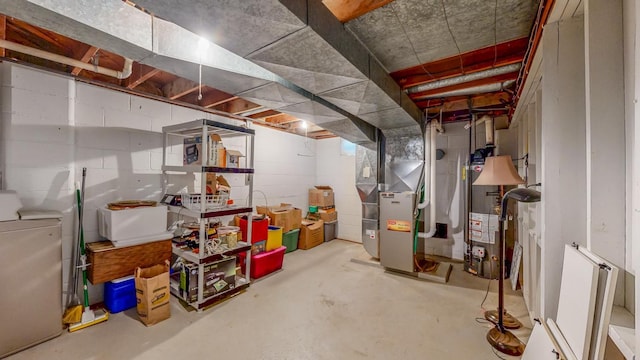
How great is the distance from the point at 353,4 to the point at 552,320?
7.37ft

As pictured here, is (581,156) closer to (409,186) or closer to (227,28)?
(227,28)

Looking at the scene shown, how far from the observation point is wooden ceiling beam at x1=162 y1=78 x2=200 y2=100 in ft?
9.42

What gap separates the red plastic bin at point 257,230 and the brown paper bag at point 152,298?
1.16 meters

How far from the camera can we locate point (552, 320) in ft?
4.28

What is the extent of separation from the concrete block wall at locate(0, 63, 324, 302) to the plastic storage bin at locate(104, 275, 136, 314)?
0.79 feet

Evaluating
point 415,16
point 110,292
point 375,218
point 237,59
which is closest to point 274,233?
point 375,218

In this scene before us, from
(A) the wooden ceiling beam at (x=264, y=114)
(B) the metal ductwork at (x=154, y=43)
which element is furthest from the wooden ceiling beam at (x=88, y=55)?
(A) the wooden ceiling beam at (x=264, y=114)

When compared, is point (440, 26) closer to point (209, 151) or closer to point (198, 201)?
point (209, 151)

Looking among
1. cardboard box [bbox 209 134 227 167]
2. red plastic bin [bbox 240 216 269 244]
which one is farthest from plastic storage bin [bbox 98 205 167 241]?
red plastic bin [bbox 240 216 269 244]

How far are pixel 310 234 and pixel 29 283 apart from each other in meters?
3.52

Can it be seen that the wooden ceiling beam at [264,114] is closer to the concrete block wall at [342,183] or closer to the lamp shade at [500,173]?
the concrete block wall at [342,183]

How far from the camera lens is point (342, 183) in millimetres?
5445

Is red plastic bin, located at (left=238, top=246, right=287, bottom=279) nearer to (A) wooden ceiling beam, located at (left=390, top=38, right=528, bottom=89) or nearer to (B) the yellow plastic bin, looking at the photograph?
(B) the yellow plastic bin

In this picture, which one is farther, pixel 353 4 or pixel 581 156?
pixel 353 4
